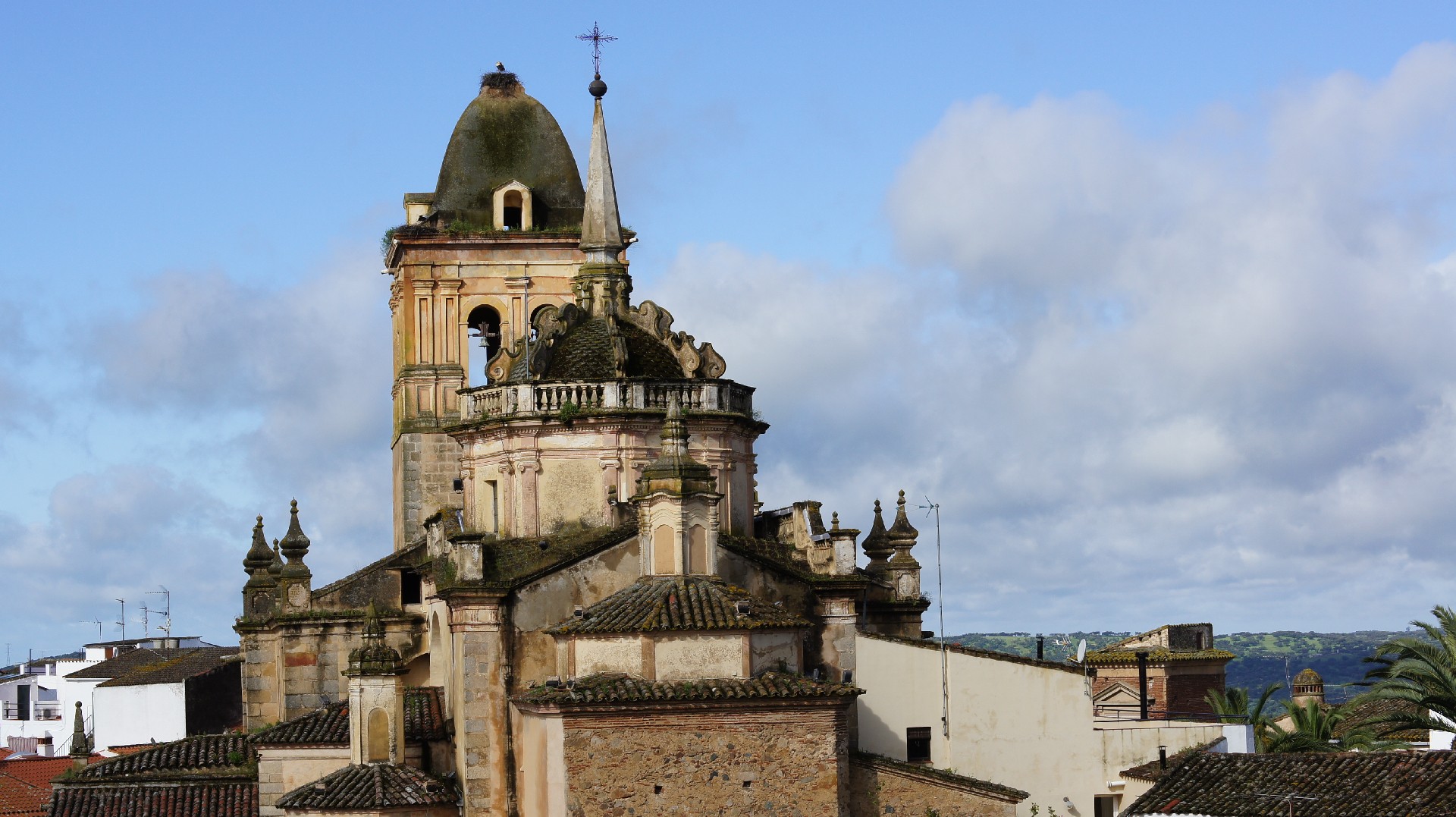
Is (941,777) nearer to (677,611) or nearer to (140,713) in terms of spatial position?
(677,611)

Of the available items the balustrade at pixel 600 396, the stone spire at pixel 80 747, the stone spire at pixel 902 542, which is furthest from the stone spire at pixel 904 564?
the stone spire at pixel 80 747

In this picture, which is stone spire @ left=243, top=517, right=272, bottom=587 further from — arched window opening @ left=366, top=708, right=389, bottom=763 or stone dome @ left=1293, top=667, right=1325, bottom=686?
stone dome @ left=1293, top=667, right=1325, bottom=686

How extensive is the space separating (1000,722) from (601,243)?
46.6 ft

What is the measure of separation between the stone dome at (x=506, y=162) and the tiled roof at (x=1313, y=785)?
25.3 metres

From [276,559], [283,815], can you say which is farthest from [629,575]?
[276,559]

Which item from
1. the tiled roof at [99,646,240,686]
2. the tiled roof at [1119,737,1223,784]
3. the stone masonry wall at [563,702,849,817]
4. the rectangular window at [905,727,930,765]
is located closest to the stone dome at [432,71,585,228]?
the rectangular window at [905,727,930,765]

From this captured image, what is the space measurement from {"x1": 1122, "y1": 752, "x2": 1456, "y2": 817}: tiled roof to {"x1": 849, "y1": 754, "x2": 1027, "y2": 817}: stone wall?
3025 millimetres

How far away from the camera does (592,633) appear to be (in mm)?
41500

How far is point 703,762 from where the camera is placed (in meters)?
40.3

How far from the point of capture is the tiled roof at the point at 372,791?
45906mm

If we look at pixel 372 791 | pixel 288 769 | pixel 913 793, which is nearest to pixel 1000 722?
pixel 913 793

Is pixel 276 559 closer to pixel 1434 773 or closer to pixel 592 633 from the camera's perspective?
pixel 592 633

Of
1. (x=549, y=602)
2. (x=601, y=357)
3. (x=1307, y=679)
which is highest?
(x=601, y=357)

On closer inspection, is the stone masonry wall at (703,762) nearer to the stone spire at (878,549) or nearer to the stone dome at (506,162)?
the stone spire at (878,549)
